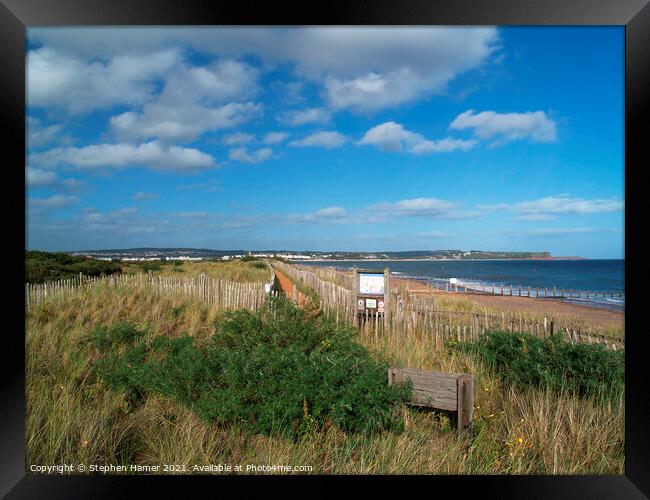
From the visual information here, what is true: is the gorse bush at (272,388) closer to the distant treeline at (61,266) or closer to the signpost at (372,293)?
the signpost at (372,293)

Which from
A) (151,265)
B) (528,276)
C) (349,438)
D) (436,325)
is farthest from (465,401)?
(528,276)

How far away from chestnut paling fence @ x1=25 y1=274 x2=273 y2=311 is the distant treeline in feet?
0.81

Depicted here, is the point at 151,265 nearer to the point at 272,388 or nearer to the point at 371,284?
the point at 371,284

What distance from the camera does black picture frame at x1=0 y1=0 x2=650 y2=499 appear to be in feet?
7.37

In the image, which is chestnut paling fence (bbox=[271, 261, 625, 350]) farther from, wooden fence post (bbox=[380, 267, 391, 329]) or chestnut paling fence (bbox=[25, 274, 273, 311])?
chestnut paling fence (bbox=[25, 274, 273, 311])

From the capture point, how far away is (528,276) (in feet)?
128

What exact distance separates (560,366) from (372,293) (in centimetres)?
284

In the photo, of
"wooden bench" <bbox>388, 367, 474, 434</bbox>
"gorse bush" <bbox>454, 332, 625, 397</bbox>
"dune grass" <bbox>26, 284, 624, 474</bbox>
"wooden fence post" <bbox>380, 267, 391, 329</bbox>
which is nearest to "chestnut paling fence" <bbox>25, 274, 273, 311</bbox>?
"wooden fence post" <bbox>380, 267, 391, 329</bbox>

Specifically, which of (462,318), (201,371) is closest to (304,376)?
(201,371)

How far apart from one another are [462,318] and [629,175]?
12.9 feet

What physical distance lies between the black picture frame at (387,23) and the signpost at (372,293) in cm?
350

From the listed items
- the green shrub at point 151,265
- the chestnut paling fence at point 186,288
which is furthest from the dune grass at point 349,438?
the green shrub at point 151,265

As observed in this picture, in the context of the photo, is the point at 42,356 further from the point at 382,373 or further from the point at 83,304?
the point at 382,373

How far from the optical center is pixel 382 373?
9.38ft
